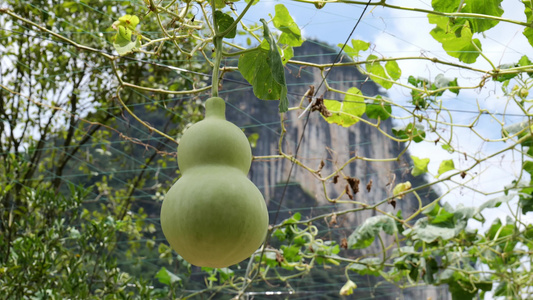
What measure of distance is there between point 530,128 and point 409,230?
748mm

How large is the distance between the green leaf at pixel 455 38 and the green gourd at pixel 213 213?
0.85m

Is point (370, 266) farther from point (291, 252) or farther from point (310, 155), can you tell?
point (310, 155)

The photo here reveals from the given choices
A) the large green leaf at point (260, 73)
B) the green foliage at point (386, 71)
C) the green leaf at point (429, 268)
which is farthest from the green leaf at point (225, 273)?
the large green leaf at point (260, 73)

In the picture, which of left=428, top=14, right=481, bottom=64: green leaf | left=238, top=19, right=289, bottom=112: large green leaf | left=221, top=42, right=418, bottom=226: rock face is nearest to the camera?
left=238, top=19, right=289, bottom=112: large green leaf

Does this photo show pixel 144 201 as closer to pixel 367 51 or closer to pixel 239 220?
pixel 367 51

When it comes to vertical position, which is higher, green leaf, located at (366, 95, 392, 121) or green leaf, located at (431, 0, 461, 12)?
green leaf, located at (366, 95, 392, 121)

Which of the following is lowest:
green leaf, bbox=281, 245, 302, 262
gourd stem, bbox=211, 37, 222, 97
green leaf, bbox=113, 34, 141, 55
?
gourd stem, bbox=211, 37, 222, 97

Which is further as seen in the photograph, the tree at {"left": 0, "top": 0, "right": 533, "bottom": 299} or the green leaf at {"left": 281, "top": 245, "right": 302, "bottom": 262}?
the green leaf at {"left": 281, "top": 245, "right": 302, "bottom": 262}

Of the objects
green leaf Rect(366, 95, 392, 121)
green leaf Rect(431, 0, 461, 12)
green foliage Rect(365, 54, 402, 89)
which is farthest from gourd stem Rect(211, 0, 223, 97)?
green leaf Rect(366, 95, 392, 121)

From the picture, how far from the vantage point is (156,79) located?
11.1ft

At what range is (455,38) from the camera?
1.43 metres

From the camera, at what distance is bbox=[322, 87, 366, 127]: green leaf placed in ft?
5.75

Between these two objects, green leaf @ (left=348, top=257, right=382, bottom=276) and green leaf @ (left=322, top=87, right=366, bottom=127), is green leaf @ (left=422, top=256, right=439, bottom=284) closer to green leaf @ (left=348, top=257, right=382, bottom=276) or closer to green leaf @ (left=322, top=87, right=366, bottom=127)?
green leaf @ (left=348, top=257, right=382, bottom=276)

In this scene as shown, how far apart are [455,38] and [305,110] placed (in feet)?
1.38
